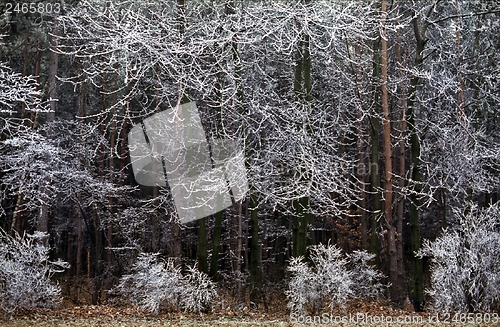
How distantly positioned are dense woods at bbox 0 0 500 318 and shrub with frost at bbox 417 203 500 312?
0.03 m

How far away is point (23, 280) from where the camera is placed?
1203cm

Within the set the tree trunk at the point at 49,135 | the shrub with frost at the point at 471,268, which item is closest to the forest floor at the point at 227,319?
the shrub with frost at the point at 471,268

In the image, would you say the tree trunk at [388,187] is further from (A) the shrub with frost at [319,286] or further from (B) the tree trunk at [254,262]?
(B) the tree trunk at [254,262]

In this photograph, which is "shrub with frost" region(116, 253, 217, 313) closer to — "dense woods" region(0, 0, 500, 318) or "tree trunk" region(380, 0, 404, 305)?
"dense woods" region(0, 0, 500, 318)

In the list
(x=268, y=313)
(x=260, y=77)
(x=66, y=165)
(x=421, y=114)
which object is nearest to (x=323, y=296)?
(x=268, y=313)

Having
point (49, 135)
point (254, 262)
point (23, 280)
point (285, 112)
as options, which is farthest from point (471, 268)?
point (49, 135)

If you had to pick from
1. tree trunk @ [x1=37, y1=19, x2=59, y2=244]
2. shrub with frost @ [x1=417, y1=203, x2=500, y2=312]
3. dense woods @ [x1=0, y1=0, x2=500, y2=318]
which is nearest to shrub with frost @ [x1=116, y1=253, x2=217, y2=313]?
dense woods @ [x1=0, y1=0, x2=500, y2=318]

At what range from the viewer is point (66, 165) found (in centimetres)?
1672

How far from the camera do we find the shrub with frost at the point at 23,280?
11.9m

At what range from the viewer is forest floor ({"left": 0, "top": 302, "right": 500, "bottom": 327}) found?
10758 millimetres

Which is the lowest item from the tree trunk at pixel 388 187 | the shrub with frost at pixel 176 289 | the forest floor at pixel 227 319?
the forest floor at pixel 227 319

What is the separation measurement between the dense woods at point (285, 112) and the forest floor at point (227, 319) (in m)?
0.56

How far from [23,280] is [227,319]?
4330 mm

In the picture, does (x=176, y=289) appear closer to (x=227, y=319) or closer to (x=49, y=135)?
(x=227, y=319)
